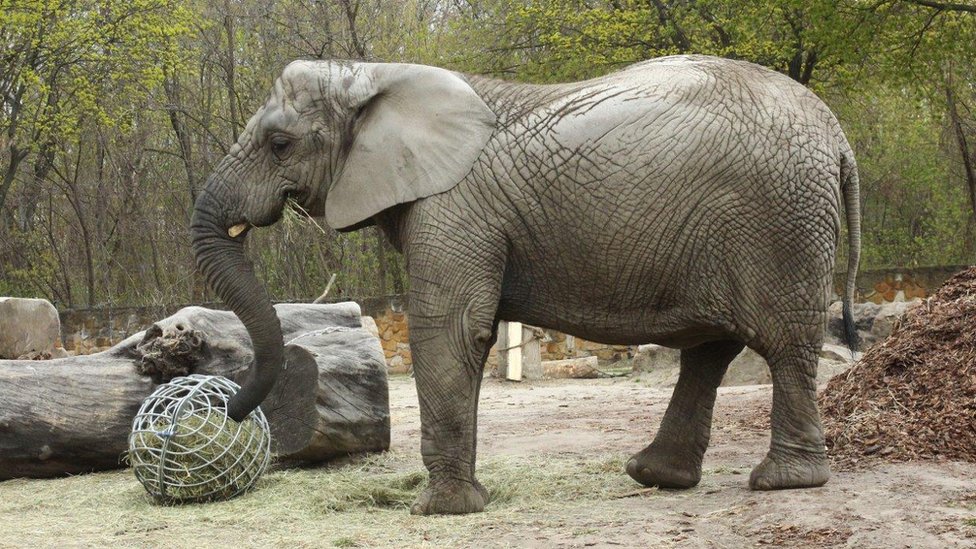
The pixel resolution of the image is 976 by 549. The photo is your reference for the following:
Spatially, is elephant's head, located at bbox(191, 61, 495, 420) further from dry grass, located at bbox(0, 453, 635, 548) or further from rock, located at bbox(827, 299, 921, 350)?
rock, located at bbox(827, 299, 921, 350)

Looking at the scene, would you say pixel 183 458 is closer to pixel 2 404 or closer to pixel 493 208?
pixel 2 404

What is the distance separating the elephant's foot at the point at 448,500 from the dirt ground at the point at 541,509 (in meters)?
0.11

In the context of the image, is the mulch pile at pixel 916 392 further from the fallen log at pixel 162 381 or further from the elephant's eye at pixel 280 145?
the elephant's eye at pixel 280 145

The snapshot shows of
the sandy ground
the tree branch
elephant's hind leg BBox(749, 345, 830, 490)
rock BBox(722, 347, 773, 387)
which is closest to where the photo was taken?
the sandy ground

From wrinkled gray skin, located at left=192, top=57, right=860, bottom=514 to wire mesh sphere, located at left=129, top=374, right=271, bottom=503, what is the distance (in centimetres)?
93

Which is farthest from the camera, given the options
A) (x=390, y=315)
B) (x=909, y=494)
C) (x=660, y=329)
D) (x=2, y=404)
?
(x=390, y=315)

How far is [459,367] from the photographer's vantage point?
6090mm

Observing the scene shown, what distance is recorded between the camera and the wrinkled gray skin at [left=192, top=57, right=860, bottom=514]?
600 centimetres

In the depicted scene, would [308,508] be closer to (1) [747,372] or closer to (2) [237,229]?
(2) [237,229]

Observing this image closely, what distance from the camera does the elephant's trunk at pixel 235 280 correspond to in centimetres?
645

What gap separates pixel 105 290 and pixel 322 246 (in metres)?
5.50

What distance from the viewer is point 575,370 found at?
57.8ft

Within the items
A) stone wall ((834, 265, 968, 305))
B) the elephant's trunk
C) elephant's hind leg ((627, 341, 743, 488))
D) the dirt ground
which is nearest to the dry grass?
the dirt ground

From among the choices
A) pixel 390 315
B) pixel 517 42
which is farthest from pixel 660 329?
pixel 517 42
